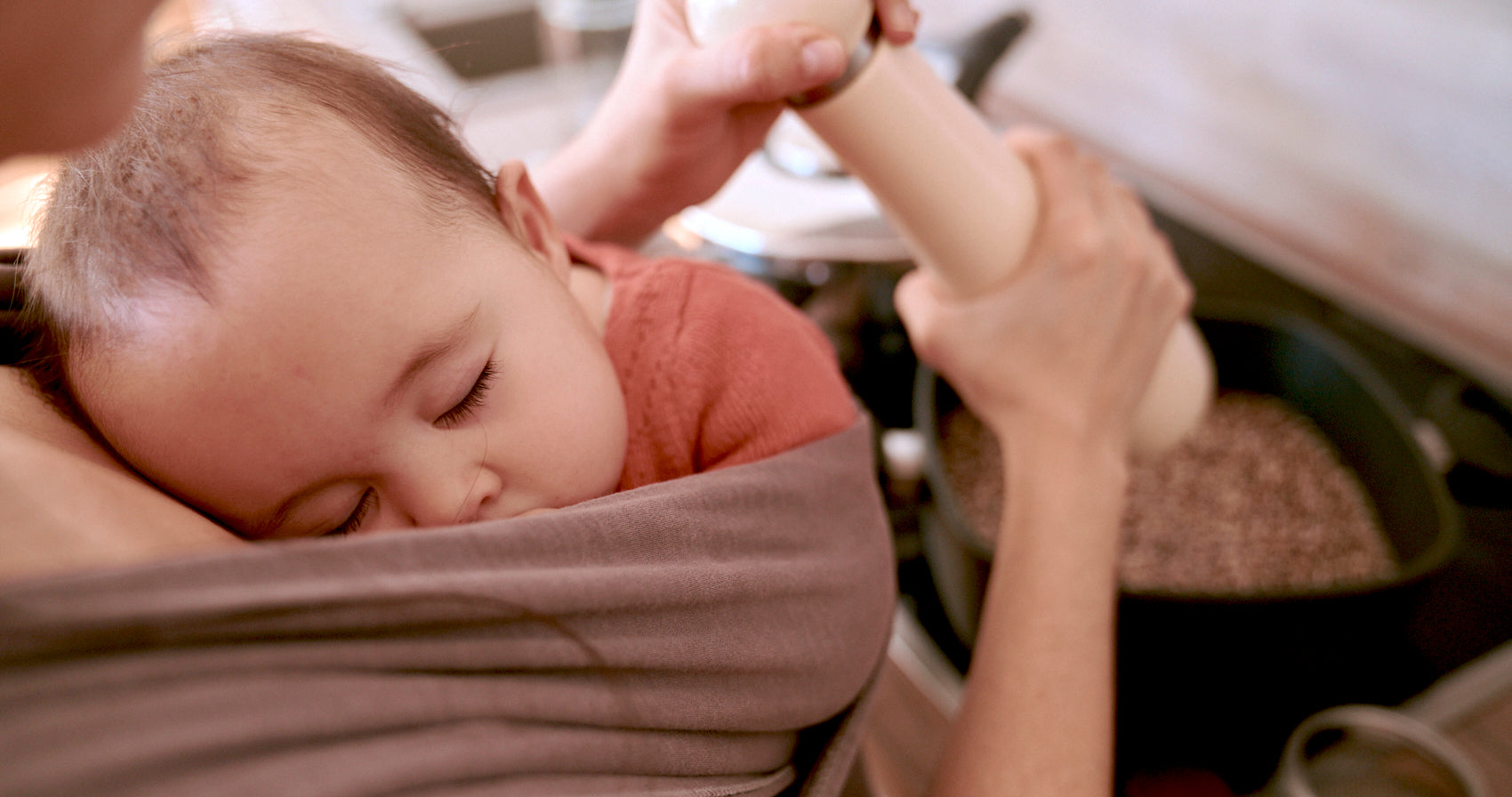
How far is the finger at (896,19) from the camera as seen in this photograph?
535mm

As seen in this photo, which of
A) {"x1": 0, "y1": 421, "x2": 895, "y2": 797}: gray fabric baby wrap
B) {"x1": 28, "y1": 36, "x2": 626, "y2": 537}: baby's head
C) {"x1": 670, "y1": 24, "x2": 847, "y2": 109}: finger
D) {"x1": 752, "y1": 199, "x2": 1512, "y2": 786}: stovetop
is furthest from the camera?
{"x1": 752, "y1": 199, "x2": 1512, "y2": 786}: stovetop

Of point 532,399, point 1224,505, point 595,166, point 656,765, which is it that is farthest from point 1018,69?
point 656,765

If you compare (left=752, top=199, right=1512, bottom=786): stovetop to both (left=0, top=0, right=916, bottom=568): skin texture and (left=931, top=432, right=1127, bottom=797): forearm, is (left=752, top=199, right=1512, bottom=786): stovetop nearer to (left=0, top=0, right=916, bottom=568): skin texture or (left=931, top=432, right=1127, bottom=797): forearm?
(left=931, top=432, right=1127, bottom=797): forearm

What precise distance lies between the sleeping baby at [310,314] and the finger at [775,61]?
154 mm

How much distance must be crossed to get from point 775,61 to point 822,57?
0.09 feet

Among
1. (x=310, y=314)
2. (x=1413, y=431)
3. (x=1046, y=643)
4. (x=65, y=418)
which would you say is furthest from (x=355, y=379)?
(x=1413, y=431)

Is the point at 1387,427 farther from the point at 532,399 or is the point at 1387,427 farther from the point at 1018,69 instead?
the point at 1018,69

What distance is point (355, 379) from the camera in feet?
1.33

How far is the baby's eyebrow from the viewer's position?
0.42 meters

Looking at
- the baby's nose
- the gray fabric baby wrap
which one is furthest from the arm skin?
the baby's nose

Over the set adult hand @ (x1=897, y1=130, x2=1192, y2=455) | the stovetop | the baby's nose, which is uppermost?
the baby's nose

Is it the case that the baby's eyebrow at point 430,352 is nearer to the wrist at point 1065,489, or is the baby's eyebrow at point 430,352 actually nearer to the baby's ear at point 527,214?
the baby's ear at point 527,214

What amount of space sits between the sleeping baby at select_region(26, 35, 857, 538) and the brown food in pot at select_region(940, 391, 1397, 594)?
53 cm

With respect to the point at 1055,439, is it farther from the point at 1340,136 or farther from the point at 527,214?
the point at 1340,136
